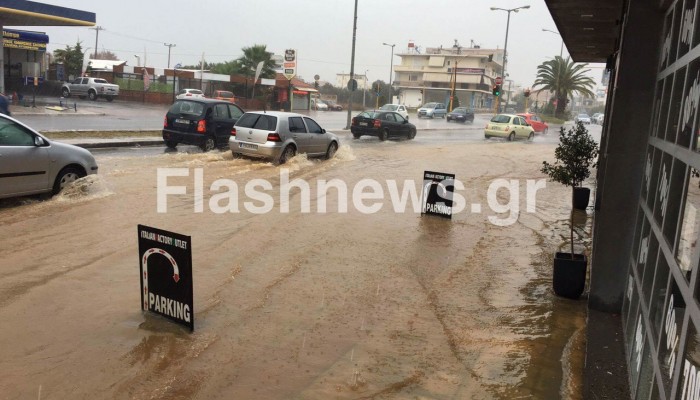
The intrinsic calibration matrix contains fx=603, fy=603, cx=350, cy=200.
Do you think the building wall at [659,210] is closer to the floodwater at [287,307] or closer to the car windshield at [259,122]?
the floodwater at [287,307]

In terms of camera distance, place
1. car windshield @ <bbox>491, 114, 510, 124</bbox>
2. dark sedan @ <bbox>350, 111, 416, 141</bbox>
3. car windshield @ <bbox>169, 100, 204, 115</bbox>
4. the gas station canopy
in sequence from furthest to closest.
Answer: car windshield @ <bbox>491, 114, 510, 124</bbox>
the gas station canopy
dark sedan @ <bbox>350, 111, 416, 141</bbox>
car windshield @ <bbox>169, 100, 204, 115</bbox>

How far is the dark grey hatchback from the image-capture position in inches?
663

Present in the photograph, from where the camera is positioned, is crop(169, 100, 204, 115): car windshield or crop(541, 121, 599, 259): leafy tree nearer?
crop(541, 121, 599, 259): leafy tree

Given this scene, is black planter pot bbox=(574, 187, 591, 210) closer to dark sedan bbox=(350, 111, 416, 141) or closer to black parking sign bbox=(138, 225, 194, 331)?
black parking sign bbox=(138, 225, 194, 331)

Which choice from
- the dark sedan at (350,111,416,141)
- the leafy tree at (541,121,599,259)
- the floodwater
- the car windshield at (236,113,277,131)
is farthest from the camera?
the dark sedan at (350,111,416,141)

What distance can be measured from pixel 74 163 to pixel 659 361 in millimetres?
9408

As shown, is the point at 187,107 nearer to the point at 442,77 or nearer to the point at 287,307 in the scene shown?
the point at 287,307

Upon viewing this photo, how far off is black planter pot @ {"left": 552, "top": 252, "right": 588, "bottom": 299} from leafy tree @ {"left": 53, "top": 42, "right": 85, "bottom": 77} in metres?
58.9

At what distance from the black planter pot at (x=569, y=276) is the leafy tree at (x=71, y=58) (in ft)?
193

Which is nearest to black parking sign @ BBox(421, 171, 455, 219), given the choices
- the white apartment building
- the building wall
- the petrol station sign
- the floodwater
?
the floodwater

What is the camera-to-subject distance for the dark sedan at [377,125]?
89.1 feet

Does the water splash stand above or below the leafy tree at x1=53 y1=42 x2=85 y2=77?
below

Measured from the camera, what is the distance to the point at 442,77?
10131 cm

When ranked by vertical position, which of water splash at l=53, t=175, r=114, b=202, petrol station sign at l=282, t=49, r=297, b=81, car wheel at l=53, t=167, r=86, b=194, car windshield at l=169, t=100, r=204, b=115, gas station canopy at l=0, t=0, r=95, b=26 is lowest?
water splash at l=53, t=175, r=114, b=202
